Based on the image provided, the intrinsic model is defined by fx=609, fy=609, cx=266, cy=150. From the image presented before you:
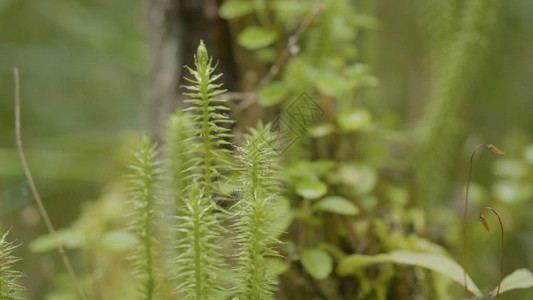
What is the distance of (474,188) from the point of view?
1.47 meters

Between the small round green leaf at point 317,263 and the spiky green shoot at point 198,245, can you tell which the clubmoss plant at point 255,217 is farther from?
the small round green leaf at point 317,263

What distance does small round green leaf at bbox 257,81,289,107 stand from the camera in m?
1.05

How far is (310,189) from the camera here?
33.7 inches

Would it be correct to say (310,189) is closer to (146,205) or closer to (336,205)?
(336,205)

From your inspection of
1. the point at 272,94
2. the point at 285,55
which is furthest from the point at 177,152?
the point at 285,55

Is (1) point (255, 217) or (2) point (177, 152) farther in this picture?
(2) point (177, 152)

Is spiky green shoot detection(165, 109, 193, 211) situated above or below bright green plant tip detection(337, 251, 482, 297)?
above

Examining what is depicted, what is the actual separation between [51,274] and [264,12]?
70 cm

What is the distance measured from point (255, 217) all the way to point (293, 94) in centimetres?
51

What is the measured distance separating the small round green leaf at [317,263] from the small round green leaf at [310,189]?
98 millimetres

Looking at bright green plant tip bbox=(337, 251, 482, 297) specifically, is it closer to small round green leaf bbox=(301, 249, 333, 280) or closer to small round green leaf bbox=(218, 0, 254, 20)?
small round green leaf bbox=(301, 249, 333, 280)

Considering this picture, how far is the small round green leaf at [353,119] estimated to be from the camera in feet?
3.52

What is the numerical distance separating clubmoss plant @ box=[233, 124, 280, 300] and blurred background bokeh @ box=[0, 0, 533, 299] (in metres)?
0.25

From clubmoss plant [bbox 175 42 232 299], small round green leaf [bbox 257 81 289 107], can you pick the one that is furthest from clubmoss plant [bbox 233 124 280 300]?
small round green leaf [bbox 257 81 289 107]
